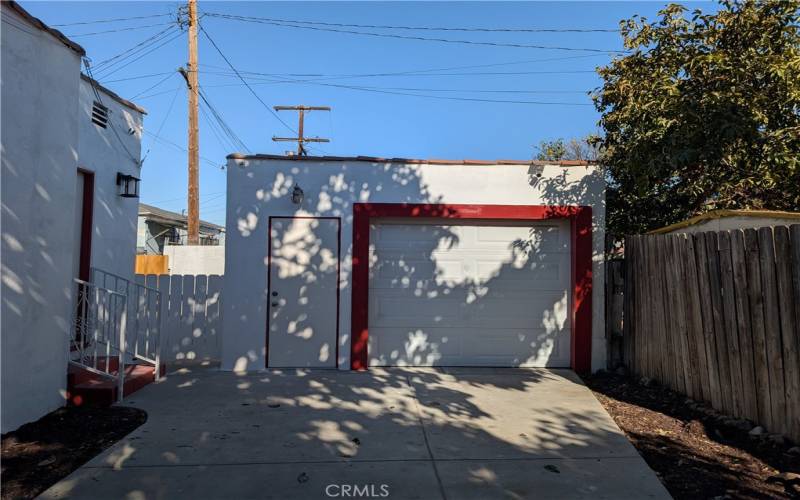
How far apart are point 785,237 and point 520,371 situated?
399cm

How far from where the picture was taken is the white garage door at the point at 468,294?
773 cm

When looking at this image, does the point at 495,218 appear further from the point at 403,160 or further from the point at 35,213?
the point at 35,213

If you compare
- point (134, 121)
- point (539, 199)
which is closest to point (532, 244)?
point (539, 199)

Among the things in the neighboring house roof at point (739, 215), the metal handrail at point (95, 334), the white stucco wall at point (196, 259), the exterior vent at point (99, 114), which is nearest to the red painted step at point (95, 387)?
the metal handrail at point (95, 334)

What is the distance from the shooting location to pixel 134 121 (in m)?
8.86

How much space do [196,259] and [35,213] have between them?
13178 millimetres

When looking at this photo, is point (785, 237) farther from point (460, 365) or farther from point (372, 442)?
point (460, 365)

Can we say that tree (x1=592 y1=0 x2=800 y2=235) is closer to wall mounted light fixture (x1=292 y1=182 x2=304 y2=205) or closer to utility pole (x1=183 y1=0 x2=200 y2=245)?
wall mounted light fixture (x1=292 y1=182 x2=304 y2=205)

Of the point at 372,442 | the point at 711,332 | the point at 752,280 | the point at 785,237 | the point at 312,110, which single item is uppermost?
the point at 312,110

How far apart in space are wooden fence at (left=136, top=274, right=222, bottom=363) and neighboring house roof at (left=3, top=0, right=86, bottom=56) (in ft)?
13.0

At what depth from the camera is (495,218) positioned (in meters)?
7.72

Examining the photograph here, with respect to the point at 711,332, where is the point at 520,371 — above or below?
below

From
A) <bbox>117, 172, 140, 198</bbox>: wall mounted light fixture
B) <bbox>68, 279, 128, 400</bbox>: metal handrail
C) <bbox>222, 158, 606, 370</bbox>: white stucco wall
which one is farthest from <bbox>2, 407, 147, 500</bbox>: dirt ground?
<bbox>117, 172, 140, 198</bbox>: wall mounted light fixture

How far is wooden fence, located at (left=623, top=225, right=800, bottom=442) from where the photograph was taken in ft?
14.2
